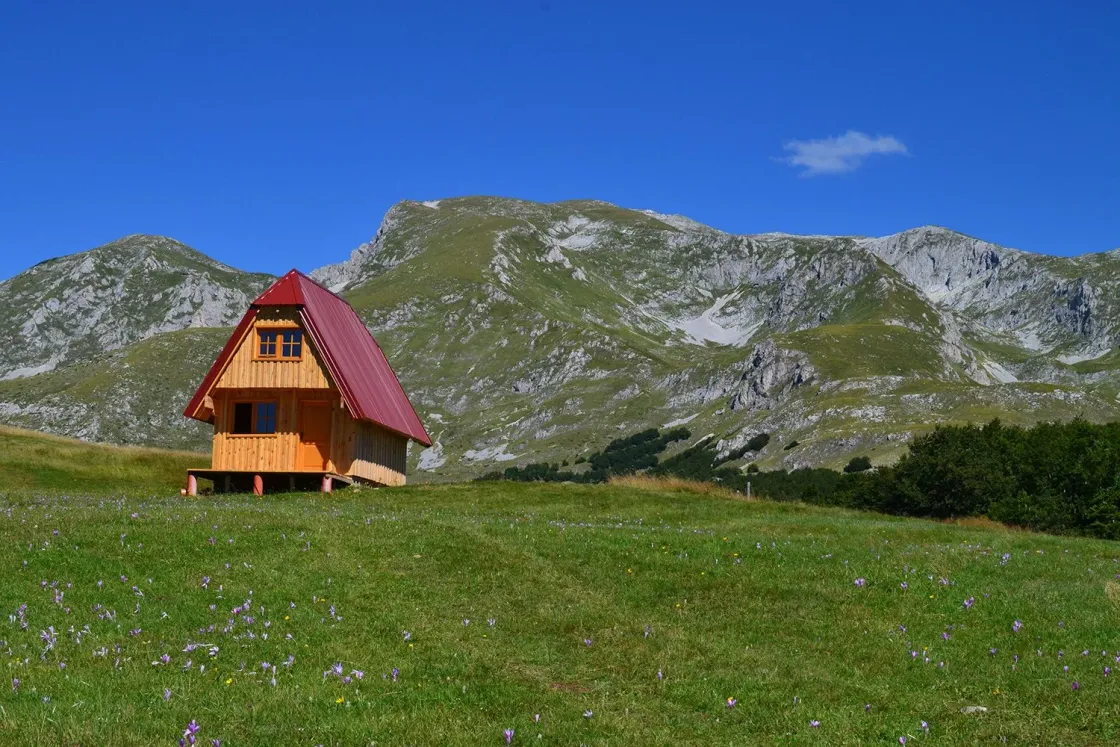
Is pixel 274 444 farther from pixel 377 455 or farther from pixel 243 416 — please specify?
pixel 377 455

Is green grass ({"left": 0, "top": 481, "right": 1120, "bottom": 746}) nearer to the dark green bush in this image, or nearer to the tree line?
the tree line

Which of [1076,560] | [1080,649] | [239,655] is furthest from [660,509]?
[239,655]

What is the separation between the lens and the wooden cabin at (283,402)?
48156mm

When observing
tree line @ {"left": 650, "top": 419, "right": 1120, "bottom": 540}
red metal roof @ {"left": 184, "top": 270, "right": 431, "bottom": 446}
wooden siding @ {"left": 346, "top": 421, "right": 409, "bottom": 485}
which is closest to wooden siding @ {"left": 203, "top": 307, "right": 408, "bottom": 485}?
red metal roof @ {"left": 184, "top": 270, "right": 431, "bottom": 446}

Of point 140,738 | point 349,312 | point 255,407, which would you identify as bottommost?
point 140,738

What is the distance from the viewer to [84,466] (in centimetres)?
5328

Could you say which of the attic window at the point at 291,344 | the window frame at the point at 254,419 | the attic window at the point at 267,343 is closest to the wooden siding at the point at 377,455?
the window frame at the point at 254,419

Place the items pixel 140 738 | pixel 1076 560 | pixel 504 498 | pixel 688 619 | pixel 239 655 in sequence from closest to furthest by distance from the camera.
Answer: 1. pixel 140 738
2. pixel 239 655
3. pixel 688 619
4. pixel 1076 560
5. pixel 504 498

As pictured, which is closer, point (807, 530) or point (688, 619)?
point (688, 619)

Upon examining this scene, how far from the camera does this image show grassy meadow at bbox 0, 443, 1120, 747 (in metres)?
14.5

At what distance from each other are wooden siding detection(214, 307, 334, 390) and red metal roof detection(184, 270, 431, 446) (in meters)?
0.42

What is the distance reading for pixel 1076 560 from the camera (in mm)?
28375

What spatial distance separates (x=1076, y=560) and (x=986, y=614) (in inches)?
348

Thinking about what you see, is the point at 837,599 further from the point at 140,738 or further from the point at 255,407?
the point at 255,407
